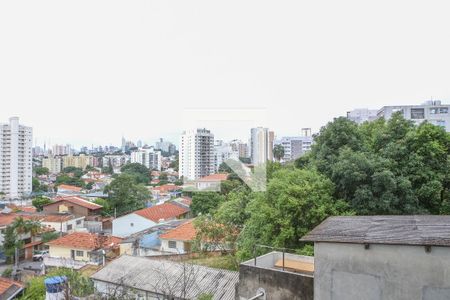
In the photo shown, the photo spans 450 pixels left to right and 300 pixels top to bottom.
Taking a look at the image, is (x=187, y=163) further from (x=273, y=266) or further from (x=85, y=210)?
(x=85, y=210)

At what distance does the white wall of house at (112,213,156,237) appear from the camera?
16.8 meters

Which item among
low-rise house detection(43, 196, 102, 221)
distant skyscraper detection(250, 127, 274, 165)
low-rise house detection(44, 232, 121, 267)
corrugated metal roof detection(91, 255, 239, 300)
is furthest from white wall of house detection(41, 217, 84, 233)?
distant skyscraper detection(250, 127, 274, 165)

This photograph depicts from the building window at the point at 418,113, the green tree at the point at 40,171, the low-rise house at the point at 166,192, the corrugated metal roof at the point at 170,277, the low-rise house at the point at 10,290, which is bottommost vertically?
the low-rise house at the point at 166,192

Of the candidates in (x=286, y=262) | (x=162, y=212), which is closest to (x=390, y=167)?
(x=286, y=262)

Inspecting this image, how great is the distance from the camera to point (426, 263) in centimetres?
357

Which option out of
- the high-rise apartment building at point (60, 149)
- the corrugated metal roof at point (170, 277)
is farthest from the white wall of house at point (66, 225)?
the high-rise apartment building at point (60, 149)

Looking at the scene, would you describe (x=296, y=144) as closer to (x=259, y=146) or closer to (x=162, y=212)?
(x=162, y=212)

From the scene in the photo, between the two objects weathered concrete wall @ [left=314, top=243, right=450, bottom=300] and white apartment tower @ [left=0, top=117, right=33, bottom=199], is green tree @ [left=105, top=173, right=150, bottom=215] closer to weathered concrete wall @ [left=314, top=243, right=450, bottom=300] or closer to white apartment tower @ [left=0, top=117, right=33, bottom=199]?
white apartment tower @ [left=0, top=117, right=33, bottom=199]

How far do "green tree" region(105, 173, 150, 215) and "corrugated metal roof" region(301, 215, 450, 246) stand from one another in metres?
19.5

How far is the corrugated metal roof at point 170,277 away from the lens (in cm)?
677

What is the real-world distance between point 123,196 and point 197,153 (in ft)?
40.8

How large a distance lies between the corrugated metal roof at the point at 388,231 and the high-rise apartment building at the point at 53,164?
5976cm

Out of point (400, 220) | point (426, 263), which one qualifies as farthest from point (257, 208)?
point (426, 263)

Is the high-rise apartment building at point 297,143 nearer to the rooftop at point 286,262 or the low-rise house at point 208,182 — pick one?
the low-rise house at point 208,182
